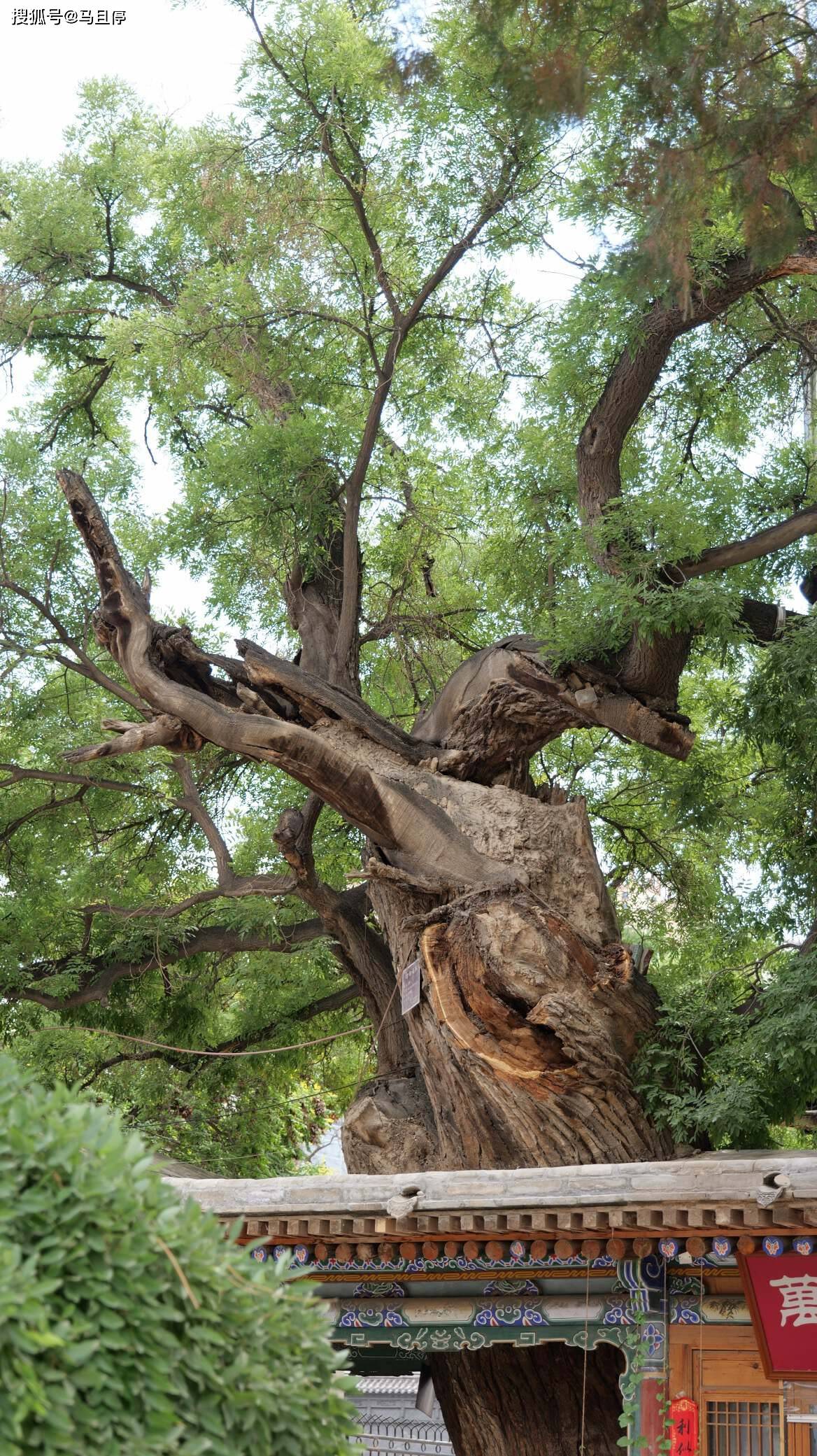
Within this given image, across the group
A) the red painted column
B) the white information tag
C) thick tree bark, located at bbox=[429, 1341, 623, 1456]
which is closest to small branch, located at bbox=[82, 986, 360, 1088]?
the white information tag

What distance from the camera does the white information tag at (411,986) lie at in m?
7.68

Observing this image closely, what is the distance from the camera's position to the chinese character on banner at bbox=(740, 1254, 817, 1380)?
5469 millimetres

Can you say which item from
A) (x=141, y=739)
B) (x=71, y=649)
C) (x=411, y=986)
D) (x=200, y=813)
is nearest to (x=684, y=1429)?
(x=411, y=986)

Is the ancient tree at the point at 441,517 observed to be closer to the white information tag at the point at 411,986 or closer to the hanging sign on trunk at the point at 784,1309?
the white information tag at the point at 411,986

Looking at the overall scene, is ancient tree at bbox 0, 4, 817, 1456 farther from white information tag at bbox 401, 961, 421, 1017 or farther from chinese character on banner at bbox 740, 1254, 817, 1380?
chinese character on banner at bbox 740, 1254, 817, 1380

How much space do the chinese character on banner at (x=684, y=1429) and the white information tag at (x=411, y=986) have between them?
103 inches

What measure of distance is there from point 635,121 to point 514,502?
4.00 m

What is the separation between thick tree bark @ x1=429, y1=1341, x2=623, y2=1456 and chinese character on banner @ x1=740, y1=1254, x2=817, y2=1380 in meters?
1.63

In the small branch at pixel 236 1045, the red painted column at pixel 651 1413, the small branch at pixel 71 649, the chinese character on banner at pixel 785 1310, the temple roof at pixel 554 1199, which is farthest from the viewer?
the small branch at pixel 236 1045

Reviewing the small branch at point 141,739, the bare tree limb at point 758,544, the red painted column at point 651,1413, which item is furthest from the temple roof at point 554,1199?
the bare tree limb at point 758,544

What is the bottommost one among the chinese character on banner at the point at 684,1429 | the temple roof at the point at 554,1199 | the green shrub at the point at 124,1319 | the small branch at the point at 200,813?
the green shrub at the point at 124,1319

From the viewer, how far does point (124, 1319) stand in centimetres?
270

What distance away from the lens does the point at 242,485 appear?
938cm

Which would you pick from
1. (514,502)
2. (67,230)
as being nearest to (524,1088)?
(514,502)
